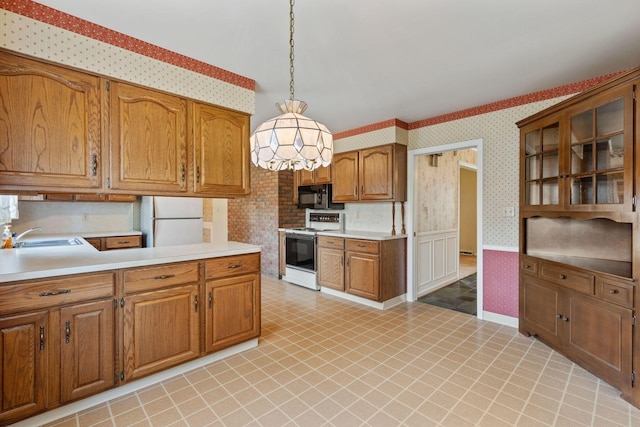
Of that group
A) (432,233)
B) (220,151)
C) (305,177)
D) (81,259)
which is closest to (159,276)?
(81,259)

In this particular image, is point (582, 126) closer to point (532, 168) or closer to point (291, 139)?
point (532, 168)

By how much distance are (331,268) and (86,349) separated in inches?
114

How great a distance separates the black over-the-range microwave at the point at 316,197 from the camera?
474 cm

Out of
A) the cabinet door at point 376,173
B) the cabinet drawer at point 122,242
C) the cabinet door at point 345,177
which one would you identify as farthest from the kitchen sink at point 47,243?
the cabinet door at point 376,173

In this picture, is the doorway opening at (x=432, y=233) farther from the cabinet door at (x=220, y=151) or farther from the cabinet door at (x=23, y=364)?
the cabinet door at (x=23, y=364)

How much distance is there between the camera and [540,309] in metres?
2.73

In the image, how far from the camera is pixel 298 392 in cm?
205

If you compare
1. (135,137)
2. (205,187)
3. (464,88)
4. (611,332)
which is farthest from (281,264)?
(611,332)

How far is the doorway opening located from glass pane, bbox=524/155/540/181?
1.62 ft

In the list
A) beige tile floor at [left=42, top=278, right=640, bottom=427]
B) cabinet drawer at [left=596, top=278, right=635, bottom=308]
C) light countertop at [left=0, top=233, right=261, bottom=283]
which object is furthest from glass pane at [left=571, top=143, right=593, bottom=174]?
light countertop at [left=0, top=233, right=261, bottom=283]

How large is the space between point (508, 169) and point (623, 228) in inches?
42.0

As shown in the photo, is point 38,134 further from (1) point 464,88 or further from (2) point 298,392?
(1) point 464,88

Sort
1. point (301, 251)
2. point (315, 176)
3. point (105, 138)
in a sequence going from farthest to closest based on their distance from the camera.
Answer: point (315, 176)
point (301, 251)
point (105, 138)

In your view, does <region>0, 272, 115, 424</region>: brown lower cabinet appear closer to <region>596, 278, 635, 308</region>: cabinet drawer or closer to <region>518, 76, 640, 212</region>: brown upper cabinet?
<region>596, 278, 635, 308</region>: cabinet drawer
